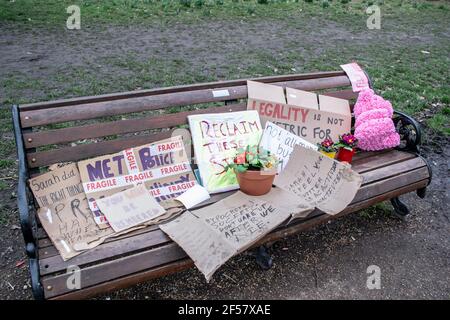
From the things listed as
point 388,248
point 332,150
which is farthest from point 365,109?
point 388,248

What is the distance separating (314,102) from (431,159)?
66.1 inches

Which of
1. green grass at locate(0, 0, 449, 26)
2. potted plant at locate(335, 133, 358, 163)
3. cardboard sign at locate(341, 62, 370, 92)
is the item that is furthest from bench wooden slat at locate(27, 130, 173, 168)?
green grass at locate(0, 0, 449, 26)

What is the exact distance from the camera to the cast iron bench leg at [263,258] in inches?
105

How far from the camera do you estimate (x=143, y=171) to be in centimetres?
268

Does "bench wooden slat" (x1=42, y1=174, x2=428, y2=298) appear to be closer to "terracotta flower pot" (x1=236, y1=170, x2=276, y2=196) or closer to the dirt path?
the dirt path

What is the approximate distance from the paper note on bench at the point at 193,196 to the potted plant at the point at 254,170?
0.76 ft

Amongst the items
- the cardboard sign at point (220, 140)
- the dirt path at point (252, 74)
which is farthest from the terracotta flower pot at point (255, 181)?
the dirt path at point (252, 74)

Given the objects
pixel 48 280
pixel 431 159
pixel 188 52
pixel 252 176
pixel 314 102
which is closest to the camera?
pixel 48 280

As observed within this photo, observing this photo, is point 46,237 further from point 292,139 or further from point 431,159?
point 431,159

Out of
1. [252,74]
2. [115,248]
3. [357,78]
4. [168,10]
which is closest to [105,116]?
[115,248]

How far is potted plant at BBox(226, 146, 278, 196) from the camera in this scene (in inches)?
99.3

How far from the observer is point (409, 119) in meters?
3.31

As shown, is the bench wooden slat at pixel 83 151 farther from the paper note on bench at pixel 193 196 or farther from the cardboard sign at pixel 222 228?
the cardboard sign at pixel 222 228

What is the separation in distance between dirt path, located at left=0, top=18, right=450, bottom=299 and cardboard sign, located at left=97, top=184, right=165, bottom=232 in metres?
0.50
